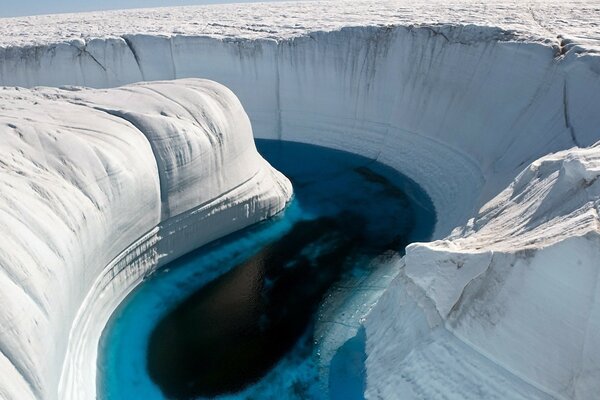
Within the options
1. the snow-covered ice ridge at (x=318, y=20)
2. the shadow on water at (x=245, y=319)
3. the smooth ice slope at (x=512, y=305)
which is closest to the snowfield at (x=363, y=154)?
the smooth ice slope at (x=512, y=305)

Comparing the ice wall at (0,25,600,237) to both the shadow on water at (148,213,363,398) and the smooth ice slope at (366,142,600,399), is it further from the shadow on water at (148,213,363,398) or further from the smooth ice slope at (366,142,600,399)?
the smooth ice slope at (366,142,600,399)

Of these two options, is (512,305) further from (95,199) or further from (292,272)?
(95,199)

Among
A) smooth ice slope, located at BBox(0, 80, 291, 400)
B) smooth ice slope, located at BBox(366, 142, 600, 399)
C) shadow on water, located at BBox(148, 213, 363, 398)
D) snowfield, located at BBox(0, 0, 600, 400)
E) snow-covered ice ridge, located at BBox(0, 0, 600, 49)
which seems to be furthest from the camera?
snow-covered ice ridge, located at BBox(0, 0, 600, 49)

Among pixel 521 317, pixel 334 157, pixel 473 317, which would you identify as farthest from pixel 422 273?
pixel 334 157

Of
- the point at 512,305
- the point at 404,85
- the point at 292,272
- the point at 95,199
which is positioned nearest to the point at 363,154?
the point at 404,85

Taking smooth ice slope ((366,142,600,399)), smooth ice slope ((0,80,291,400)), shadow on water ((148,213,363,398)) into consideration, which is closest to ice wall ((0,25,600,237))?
shadow on water ((148,213,363,398))

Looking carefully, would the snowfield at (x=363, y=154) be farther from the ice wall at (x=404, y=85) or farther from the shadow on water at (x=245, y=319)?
the shadow on water at (x=245, y=319)
